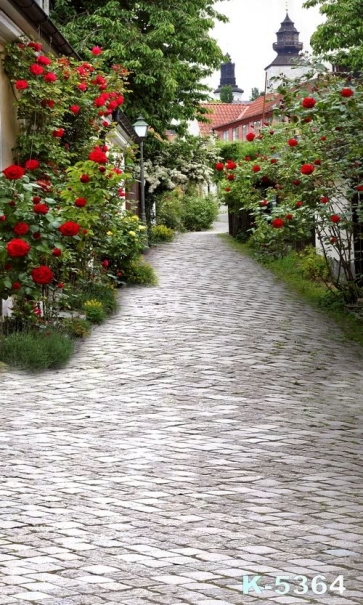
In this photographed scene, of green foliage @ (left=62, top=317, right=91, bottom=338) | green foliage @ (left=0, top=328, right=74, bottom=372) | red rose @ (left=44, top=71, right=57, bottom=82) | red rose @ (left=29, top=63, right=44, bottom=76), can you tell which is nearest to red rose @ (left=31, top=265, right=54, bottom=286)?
green foliage @ (left=0, top=328, right=74, bottom=372)

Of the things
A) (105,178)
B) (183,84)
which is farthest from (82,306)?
(183,84)

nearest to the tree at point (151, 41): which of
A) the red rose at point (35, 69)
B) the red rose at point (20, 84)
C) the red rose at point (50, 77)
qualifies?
the red rose at point (50, 77)

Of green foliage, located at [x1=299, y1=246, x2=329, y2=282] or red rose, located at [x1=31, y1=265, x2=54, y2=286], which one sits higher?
red rose, located at [x1=31, y1=265, x2=54, y2=286]

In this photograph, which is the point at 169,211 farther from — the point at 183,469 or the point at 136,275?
the point at 183,469

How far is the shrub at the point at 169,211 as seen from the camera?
36.8m

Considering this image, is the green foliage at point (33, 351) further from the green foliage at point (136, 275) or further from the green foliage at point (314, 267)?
the green foliage at point (314, 267)

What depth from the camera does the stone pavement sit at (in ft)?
17.5

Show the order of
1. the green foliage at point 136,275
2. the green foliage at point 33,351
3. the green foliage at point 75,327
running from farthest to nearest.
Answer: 1. the green foliage at point 136,275
2. the green foliage at point 75,327
3. the green foliage at point 33,351

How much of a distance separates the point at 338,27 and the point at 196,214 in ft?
31.5

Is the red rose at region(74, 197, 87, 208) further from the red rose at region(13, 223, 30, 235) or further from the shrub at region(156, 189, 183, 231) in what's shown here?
the shrub at region(156, 189, 183, 231)

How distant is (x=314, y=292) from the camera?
19.3 metres

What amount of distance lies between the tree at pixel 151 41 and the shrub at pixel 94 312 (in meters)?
16.0

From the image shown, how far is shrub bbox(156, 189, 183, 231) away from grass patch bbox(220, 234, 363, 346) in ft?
29.3

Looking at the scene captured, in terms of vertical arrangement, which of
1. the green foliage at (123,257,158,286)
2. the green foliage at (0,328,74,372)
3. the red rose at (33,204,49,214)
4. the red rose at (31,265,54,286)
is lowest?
the green foliage at (0,328,74,372)
